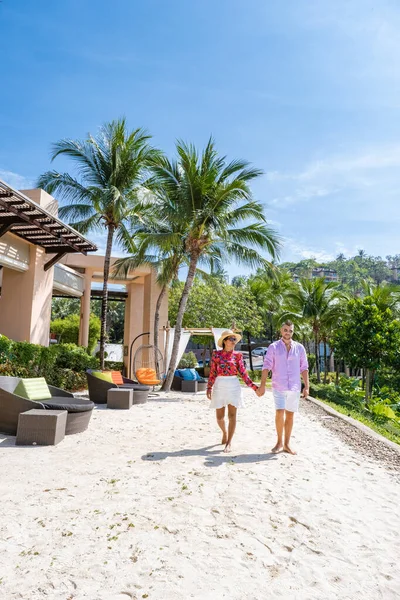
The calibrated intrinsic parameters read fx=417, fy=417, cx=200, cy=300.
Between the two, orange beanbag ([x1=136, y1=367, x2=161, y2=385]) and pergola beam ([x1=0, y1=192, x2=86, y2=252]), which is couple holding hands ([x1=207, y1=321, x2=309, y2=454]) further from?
orange beanbag ([x1=136, y1=367, x2=161, y2=385])

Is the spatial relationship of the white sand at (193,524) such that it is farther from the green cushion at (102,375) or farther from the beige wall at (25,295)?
the beige wall at (25,295)

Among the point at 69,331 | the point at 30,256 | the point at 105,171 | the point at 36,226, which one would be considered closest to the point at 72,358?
the point at 30,256

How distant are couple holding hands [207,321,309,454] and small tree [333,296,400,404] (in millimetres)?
11652

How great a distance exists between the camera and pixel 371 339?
52.2 feet

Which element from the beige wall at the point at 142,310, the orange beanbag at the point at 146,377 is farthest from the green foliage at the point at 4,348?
the beige wall at the point at 142,310

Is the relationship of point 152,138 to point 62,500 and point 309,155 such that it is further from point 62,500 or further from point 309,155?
point 62,500

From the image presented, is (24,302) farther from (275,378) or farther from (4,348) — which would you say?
(275,378)

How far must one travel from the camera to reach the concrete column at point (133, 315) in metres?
19.9

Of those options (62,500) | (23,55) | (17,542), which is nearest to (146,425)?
(62,500)

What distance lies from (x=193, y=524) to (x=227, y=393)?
2209mm

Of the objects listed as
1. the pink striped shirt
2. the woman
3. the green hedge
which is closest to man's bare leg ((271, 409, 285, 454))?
the pink striped shirt

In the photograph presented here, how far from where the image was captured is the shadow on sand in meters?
4.88

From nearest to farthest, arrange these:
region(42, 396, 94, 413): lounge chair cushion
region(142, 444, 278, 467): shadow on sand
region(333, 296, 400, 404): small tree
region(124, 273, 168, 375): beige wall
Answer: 1. region(142, 444, 278, 467): shadow on sand
2. region(42, 396, 94, 413): lounge chair cushion
3. region(333, 296, 400, 404): small tree
4. region(124, 273, 168, 375): beige wall

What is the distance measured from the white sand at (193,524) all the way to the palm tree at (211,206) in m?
8.45
